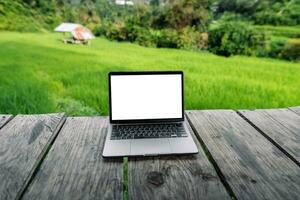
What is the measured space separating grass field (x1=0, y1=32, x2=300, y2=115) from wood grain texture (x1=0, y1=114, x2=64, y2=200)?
832mm

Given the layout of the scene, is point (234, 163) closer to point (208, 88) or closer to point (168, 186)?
point (168, 186)

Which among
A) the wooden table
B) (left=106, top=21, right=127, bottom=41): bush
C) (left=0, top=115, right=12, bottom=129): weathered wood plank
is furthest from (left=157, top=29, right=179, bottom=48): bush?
(left=0, top=115, right=12, bottom=129): weathered wood plank


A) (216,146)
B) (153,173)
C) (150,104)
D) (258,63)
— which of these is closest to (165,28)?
(258,63)

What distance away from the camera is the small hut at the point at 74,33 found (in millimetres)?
2247

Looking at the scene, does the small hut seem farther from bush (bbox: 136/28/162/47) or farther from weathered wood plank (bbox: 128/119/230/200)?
weathered wood plank (bbox: 128/119/230/200)

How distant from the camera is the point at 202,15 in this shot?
2311 millimetres

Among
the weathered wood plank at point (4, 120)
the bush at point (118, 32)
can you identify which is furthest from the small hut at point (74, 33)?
the weathered wood plank at point (4, 120)

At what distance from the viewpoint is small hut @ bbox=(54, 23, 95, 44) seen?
225 cm

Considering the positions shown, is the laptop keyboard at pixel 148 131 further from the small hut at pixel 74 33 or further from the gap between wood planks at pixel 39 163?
the small hut at pixel 74 33

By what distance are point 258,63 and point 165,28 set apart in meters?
0.68

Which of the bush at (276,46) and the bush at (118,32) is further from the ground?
the bush at (118,32)

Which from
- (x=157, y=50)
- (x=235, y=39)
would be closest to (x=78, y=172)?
(x=157, y=50)

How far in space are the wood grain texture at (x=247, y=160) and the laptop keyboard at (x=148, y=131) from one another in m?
0.09

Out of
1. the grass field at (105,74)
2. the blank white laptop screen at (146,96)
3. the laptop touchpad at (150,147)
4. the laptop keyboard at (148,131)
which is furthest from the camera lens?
the grass field at (105,74)
